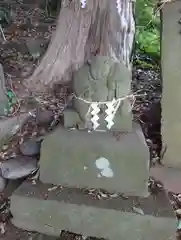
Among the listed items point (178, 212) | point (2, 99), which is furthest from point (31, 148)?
point (178, 212)

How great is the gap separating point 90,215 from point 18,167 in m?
0.67

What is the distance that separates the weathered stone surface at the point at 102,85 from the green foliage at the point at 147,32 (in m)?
2.89

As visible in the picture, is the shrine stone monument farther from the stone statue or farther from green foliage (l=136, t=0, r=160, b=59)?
green foliage (l=136, t=0, r=160, b=59)

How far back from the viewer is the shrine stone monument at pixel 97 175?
91.5 inches

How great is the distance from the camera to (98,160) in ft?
7.91

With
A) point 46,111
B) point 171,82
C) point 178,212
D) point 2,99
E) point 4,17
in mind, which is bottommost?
point 178,212

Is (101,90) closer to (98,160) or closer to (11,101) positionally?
(98,160)

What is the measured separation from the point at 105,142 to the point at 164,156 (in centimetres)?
66

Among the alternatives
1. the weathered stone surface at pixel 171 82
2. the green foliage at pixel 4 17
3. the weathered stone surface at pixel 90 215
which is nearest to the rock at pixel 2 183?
the weathered stone surface at pixel 90 215

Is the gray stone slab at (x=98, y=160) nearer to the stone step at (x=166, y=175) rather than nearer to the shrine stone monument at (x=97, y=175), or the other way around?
the shrine stone monument at (x=97, y=175)

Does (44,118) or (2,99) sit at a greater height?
(2,99)

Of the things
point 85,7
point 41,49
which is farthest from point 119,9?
point 41,49

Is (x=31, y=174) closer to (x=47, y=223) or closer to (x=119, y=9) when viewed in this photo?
(x=47, y=223)

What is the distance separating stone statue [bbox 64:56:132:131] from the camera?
7.64ft
